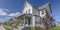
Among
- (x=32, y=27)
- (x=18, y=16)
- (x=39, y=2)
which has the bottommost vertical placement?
(x=32, y=27)

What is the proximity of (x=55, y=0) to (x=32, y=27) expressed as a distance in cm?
82

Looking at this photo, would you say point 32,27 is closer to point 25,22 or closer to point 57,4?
point 25,22

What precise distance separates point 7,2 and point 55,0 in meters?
1.11

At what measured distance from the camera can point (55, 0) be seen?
423cm

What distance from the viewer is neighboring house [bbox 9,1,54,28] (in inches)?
162

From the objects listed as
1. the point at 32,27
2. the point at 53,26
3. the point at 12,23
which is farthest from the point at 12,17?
the point at 53,26

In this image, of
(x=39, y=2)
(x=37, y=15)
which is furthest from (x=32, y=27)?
(x=39, y=2)

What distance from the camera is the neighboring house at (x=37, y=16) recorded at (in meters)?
4.12

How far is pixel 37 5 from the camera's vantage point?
425 centimetres

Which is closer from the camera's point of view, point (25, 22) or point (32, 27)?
point (32, 27)

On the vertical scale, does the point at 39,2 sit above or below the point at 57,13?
above

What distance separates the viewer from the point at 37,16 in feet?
13.8

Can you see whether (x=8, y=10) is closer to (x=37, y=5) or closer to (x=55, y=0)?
(x=37, y=5)

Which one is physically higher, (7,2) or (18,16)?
(7,2)
